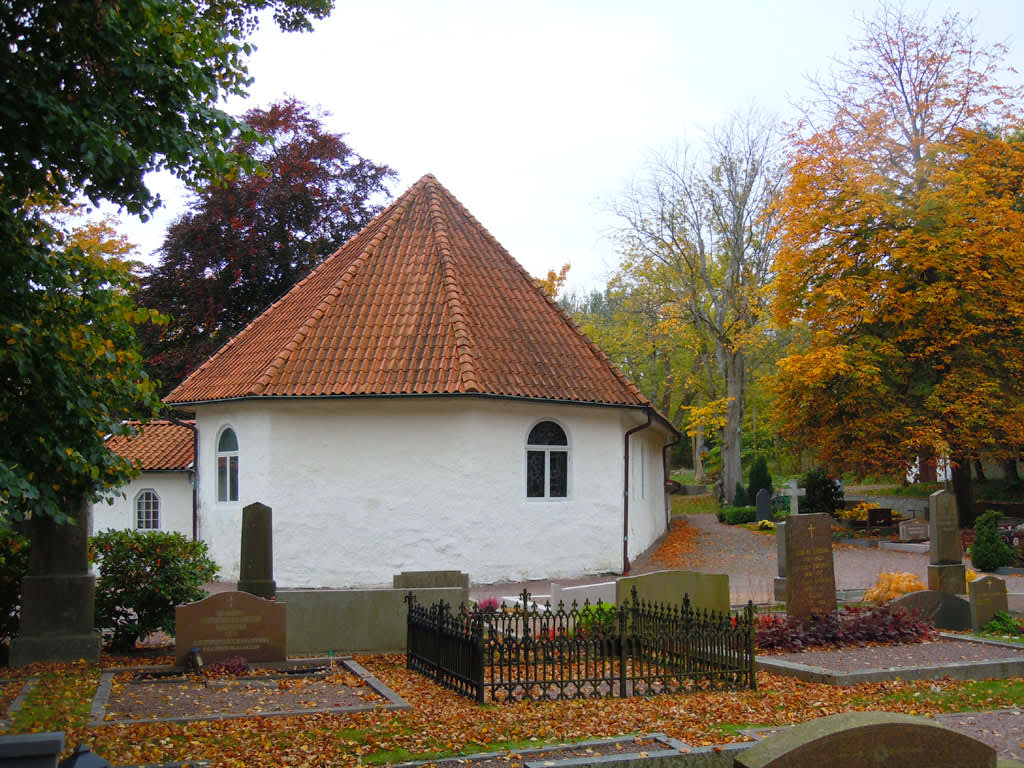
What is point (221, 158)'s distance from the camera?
8.41 meters

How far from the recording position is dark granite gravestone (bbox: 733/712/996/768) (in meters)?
4.68

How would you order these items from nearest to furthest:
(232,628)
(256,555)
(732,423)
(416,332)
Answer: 1. (232,628)
2. (256,555)
3. (416,332)
4. (732,423)

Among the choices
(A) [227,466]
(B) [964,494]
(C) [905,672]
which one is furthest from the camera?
(B) [964,494]

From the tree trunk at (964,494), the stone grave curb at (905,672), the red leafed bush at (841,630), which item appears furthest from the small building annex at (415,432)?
the tree trunk at (964,494)

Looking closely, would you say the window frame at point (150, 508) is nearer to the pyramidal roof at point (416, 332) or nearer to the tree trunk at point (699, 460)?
the pyramidal roof at point (416, 332)

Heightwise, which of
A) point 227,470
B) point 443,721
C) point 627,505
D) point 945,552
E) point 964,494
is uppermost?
point 227,470

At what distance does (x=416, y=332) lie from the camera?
20.6 meters

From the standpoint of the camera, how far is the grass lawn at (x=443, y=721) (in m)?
7.55

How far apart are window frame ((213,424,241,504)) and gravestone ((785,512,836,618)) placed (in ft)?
39.5

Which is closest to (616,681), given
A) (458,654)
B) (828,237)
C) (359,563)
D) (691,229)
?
(458,654)

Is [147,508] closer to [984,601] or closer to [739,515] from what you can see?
[739,515]

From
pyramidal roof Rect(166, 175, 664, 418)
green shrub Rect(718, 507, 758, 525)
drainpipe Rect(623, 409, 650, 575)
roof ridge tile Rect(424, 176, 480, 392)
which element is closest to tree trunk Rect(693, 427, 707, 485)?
green shrub Rect(718, 507, 758, 525)

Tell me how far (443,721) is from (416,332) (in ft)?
41.9

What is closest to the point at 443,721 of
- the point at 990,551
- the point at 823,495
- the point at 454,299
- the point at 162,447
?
the point at 454,299
